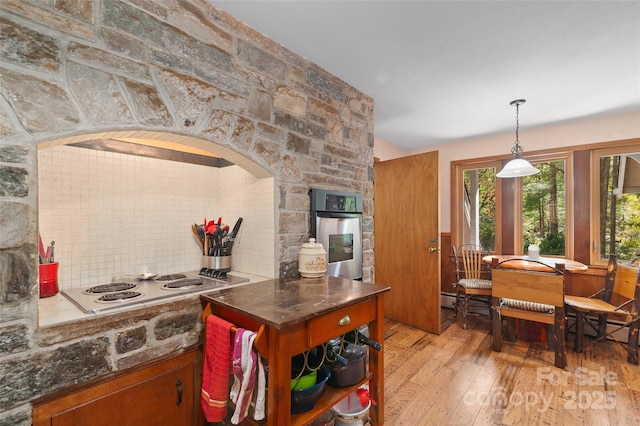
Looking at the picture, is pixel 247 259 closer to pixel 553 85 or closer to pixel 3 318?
pixel 3 318

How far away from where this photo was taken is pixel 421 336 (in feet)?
10.5

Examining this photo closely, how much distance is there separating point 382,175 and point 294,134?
2.06 metres

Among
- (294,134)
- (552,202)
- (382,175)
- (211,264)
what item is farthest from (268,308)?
(552,202)

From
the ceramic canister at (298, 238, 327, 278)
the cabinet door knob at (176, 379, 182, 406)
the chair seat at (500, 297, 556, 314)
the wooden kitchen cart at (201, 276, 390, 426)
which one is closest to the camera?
the wooden kitchen cart at (201, 276, 390, 426)

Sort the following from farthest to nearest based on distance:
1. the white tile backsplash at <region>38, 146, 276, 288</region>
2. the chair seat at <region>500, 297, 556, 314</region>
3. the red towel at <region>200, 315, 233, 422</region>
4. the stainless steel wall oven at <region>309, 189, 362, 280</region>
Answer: the chair seat at <region>500, 297, 556, 314</region> → the stainless steel wall oven at <region>309, 189, 362, 280</region> → the white tile backsplash at <region>38, 146, 276, 288</region> → the red towel at <region>200, 315, 233, 422</region>

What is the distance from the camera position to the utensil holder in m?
1.86

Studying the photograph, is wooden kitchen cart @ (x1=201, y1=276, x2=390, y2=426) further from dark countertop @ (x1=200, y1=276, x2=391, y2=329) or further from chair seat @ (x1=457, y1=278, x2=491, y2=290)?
chair seat @ (x1=457, y1=278, x2=491, y2=290)

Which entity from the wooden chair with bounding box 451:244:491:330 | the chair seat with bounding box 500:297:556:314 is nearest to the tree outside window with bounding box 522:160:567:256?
the wooden chair with bounding box 451:244:491:330

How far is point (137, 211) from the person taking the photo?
5.77 feet

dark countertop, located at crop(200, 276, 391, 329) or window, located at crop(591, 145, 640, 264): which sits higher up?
window, located at crop(591, 145, 640, 264)

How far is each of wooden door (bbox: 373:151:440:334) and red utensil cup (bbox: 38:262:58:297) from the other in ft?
10.2

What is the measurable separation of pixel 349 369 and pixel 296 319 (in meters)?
0.59

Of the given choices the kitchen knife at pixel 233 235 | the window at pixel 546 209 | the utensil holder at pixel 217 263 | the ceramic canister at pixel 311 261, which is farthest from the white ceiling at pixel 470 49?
the utensil holder at pixel 217 263

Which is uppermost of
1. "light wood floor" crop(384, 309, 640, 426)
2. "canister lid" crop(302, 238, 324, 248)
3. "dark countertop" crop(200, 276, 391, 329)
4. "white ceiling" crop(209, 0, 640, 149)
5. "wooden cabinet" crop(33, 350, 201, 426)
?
"white ceiling" crop(209, 0, 640, 149)
